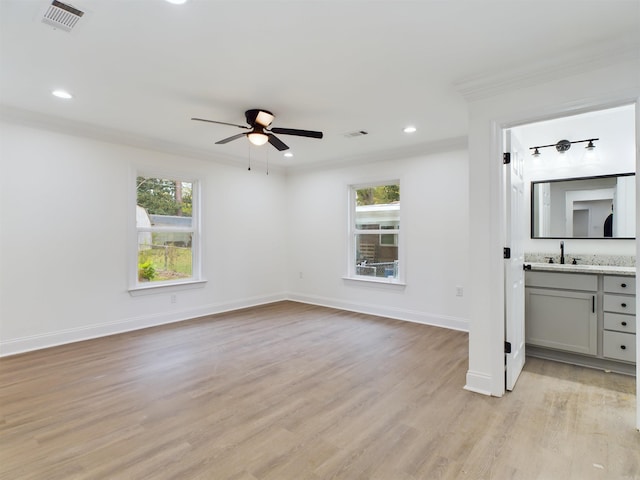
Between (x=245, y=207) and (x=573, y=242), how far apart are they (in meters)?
4.60

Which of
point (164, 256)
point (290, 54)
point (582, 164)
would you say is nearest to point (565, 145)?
point (582, 164)

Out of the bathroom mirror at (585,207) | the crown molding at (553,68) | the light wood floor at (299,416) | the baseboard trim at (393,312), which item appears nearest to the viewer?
the light wood floor at (299,416)

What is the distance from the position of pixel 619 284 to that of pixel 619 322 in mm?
339

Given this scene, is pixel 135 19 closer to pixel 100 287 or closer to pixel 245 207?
pixel 100 287

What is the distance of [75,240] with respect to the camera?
407 cm

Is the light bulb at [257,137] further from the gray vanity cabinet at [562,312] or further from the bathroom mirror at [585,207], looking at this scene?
the bathroom mirror at [585,207]

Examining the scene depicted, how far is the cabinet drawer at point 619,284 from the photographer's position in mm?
3055

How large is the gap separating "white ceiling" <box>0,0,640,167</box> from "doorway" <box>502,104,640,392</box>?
3.66 ft

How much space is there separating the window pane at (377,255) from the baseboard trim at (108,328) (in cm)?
199

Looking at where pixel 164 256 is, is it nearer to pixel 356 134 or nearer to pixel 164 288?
pixel 164 288

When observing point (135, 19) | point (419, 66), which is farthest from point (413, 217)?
point (135, 19)

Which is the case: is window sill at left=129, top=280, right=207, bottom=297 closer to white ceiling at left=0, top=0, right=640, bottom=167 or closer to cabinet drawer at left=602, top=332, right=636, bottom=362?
white ceiling at left=0, top=0, right=640, bottom=167

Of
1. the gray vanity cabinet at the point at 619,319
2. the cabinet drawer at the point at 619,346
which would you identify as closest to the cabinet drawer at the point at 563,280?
the gray vanity cabinet at the point at 619,319

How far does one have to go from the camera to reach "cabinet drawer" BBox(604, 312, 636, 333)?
3.06 m
